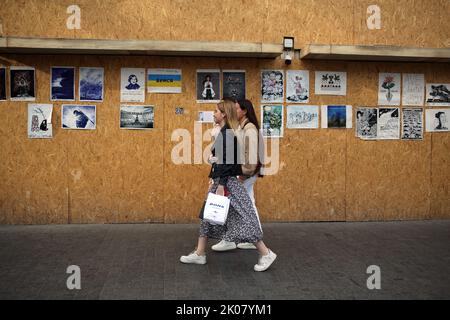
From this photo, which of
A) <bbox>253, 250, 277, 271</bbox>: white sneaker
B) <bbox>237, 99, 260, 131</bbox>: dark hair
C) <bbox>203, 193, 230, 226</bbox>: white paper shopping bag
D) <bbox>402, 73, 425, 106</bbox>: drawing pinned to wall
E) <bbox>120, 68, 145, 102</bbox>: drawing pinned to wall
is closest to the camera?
<bbox>203, 193, 230, 226</bbox>: white paper shopping bag

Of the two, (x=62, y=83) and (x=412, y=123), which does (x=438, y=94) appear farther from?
(x=62, y=83)

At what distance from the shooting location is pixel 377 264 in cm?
570

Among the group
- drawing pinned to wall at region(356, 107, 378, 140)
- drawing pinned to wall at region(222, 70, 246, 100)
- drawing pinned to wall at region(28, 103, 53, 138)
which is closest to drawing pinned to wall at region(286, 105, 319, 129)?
drawing pinned to wall at region(356, 107, 378, 140)

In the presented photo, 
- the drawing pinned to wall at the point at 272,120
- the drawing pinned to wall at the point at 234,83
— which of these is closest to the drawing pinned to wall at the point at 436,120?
the drawing pinned to wall at the point at 272,120

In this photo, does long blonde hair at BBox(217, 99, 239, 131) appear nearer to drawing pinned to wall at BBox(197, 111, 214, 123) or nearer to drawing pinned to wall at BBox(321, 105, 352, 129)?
drawing pinned to wall at BBox(197, 111, 214, 123)

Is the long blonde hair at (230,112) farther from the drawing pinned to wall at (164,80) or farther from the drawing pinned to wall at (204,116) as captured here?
the drawing pinned to wall at (164,80)

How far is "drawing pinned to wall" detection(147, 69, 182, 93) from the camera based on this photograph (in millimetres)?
7812

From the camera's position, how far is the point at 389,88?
8281 mm

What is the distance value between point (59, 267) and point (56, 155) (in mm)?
2673

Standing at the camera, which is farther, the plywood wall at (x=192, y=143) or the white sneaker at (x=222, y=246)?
the plywood wall at (x=192, y=143)

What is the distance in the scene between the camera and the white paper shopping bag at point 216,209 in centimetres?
524

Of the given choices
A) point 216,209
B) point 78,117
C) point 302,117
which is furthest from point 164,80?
point 216,209

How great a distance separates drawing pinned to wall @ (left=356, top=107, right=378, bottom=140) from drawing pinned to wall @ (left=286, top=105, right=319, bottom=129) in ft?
2.29

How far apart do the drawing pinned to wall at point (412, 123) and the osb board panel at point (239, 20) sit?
109 centimetres
